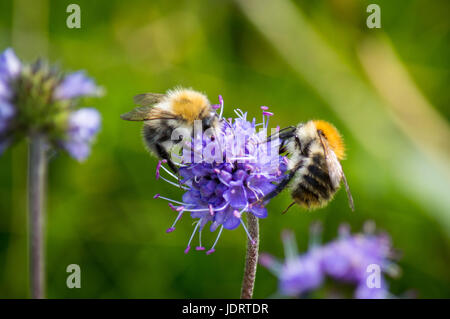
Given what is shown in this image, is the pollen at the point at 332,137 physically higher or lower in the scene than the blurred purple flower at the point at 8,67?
lower

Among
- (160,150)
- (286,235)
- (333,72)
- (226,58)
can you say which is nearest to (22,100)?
(160,150)

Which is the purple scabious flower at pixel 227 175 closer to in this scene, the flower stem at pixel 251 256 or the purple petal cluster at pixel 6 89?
the flower stem at pixel 251 256

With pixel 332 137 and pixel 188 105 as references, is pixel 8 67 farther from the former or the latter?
pixel 332 137

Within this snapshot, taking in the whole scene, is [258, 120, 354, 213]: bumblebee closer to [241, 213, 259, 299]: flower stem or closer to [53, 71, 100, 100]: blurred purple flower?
[241, 213, 259, 299]: flower stem

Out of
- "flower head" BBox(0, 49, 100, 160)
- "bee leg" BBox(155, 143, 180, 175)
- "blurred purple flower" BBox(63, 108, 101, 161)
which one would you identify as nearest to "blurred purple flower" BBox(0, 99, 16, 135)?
"flower head" BBox(0, 49, 100, 160)

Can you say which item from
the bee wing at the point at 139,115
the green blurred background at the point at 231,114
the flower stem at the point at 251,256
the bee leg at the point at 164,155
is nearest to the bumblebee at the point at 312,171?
the flower stem at the point at 251,256
